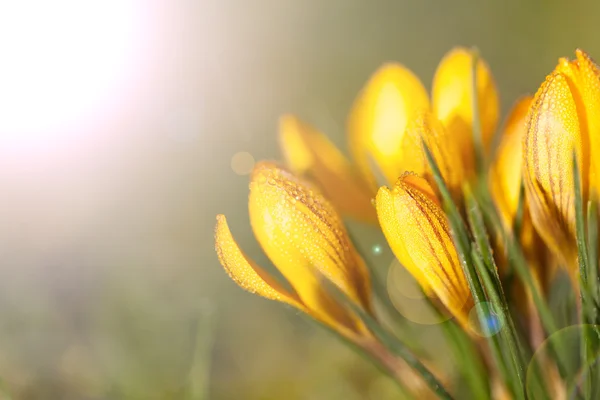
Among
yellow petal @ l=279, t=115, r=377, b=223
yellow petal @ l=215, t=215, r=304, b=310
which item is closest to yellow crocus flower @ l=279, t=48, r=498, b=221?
yellow petal @ l=279, t=115, r=377, b=223

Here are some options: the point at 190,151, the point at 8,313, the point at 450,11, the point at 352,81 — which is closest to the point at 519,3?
the point at 450,11

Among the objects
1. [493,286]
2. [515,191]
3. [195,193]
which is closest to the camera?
[493,286]

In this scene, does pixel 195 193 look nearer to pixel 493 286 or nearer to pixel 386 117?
pixel 386 117

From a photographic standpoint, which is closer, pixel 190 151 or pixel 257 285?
pixel 257 285

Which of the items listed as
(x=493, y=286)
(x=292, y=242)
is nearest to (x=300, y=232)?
(x=292, y=242)

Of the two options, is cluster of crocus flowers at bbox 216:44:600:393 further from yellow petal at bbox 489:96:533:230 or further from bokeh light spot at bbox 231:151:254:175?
bokeh light spot at bbox 231:151:254:175

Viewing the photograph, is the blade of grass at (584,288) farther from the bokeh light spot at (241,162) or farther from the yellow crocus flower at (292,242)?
the bokeh light spot at (241,162)

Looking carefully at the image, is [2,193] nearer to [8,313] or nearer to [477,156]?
[8,313]
